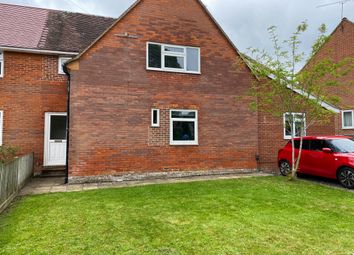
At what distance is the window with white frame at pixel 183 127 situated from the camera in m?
10.7

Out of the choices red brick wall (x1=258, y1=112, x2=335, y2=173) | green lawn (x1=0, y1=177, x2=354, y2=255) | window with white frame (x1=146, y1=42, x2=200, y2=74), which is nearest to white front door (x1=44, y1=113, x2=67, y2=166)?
green lawn (x1=0, y1=177, x2=354, y2=255)

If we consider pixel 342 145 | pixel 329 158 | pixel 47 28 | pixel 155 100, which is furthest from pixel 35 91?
pixel 342 145

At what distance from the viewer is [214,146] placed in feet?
36.8

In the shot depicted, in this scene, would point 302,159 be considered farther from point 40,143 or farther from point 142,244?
point 40,143

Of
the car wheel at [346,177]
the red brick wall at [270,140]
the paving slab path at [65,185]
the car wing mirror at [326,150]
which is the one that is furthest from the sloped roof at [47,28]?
the car wheel at [346,177]

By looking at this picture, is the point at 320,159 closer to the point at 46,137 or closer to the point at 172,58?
the point at 172,58

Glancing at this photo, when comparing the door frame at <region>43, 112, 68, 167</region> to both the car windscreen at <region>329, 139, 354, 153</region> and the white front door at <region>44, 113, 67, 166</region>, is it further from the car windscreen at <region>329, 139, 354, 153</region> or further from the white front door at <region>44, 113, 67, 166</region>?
the car windscreen at <region>329, 139, 354, 153</region>

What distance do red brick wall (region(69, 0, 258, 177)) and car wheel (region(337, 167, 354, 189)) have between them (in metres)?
3.67

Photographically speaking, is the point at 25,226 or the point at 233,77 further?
the point at 233,77

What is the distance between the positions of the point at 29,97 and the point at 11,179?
535cm

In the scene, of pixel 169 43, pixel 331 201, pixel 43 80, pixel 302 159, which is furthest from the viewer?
pixel 43 80

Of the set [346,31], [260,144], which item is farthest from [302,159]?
[346,31]

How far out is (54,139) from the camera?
38.6ft

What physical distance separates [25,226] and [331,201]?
22.8 feet
